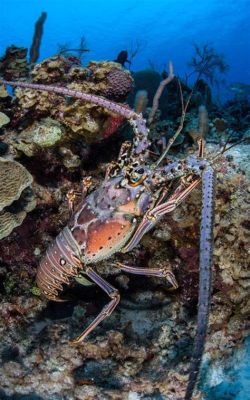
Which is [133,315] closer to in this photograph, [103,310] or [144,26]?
[103,310]

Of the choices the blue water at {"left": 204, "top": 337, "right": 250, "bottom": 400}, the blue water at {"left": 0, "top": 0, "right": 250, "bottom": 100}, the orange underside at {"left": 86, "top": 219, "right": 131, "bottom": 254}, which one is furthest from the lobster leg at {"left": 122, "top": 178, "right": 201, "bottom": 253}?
the blue water at {"left": 0, "top": 0, "right": 250, "bottom": 100}

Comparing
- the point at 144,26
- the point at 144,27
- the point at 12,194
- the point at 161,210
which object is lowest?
the point at 12,194

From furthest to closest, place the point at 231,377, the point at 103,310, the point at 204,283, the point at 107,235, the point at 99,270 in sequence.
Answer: the point at 99,270 → the point at 107,235 → the point at 103,310 → the point at 231,377 → the point at 204,283

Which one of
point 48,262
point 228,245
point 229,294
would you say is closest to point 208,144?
point 228,245

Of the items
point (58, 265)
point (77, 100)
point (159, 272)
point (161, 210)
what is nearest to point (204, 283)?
point (161, 210)

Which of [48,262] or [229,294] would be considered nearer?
[229,294]

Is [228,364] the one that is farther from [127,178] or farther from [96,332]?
[127,178]
